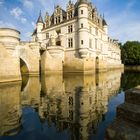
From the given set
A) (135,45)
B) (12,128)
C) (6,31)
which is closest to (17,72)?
(6,31)

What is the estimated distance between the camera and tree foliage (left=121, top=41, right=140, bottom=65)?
201ft

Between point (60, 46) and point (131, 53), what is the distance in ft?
137

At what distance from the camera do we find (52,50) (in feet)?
94.3

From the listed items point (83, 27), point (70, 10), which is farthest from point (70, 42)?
point (70, 10)

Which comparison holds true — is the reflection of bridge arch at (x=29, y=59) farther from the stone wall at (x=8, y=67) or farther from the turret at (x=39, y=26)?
the turret at (x=39, y=26)

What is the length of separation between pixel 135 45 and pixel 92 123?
64211 mm

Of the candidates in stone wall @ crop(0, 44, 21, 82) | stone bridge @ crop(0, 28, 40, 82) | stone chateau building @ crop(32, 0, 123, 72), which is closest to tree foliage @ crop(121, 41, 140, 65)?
stone chateau building @ crop(32, 0, 123, 72)

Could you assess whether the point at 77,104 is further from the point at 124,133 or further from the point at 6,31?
the point at 6,31

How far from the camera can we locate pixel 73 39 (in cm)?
3203

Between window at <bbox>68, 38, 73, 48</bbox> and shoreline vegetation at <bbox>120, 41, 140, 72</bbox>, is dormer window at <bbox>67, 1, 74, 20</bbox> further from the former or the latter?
shoreline vegetation at <bbox>120, 41, 140, 72</bbox>

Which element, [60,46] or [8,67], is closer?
[8,67]

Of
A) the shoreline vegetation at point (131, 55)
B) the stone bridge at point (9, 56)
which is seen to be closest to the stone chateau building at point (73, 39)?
the stone bridge at point (9, 56)

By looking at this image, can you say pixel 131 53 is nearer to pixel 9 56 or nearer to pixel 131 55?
pixel 131 55

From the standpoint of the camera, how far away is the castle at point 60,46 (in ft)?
63.6
